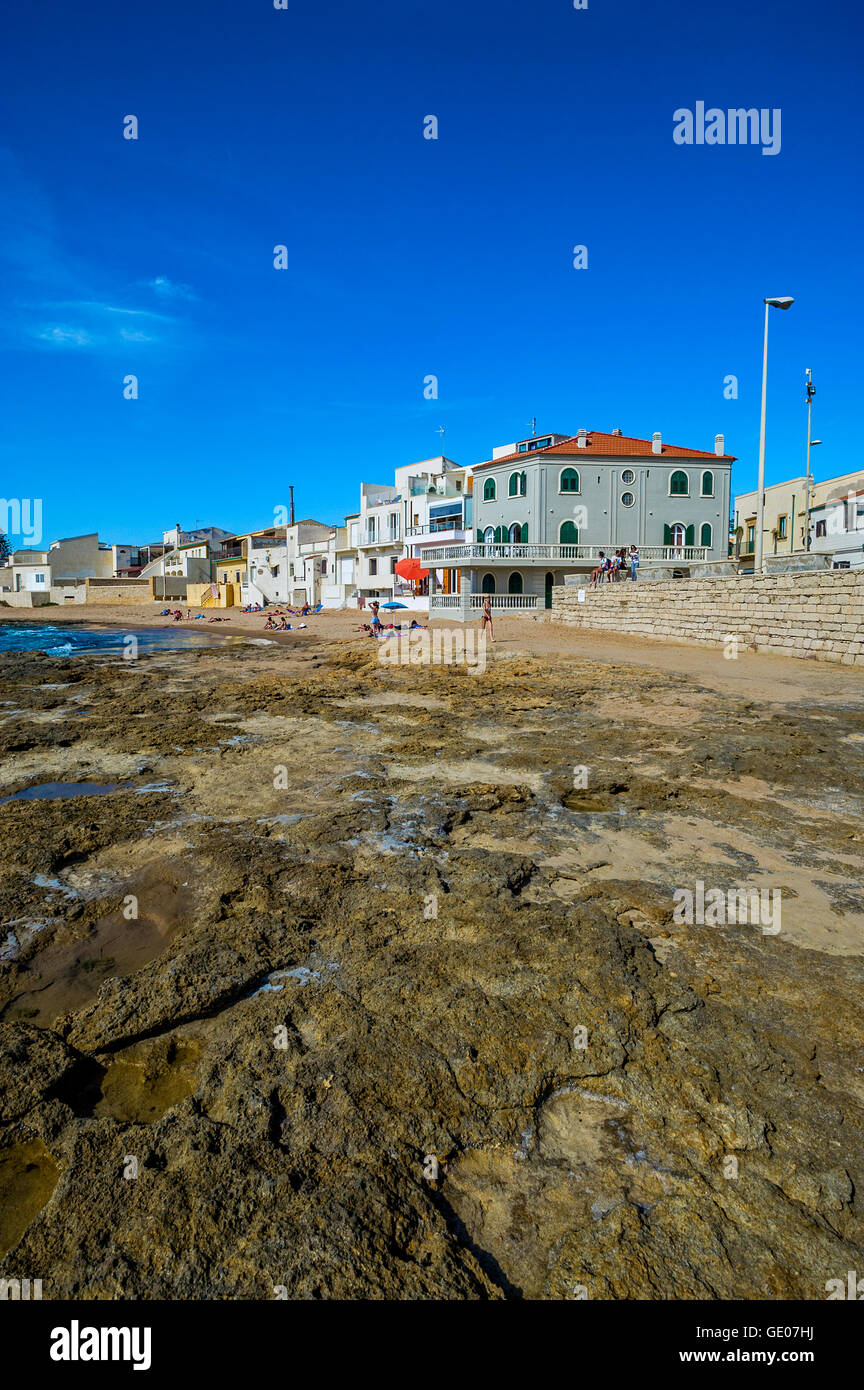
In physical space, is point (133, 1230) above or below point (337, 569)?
below

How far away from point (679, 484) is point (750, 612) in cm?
2597

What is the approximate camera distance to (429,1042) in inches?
134

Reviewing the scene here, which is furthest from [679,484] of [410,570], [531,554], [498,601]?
[410,570]

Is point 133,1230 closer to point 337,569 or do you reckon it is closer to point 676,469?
point 676,469

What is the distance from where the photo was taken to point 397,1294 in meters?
2.20

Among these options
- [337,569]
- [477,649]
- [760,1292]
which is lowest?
[760,1292]

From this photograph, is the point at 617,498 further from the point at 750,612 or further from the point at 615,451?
the point at 750,612

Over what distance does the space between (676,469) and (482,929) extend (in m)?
45.1

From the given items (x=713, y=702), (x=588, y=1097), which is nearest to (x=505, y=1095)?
(x=588, y=1097)

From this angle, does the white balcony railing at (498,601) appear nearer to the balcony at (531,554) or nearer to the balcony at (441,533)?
the balcony at (531,554)

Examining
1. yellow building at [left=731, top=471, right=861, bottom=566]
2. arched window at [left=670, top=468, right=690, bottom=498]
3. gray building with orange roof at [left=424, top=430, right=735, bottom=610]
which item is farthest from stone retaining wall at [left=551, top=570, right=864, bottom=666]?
yellow building at [left=731, top=471, right=861, bottom=566]

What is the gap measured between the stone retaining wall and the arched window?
1820 centimetres
